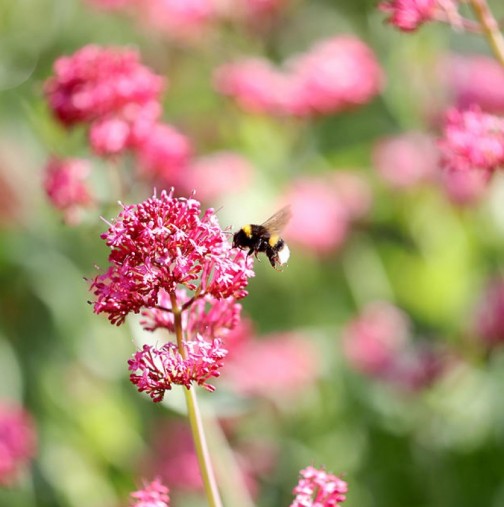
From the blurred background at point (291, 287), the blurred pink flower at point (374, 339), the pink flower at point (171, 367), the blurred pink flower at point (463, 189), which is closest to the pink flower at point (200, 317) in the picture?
the pink flower at point (171, 367)

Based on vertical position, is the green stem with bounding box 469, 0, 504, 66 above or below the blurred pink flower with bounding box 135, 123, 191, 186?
below

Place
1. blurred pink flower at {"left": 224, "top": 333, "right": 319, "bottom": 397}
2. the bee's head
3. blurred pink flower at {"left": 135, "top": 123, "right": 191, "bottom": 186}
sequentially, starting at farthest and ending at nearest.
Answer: blurred pink flower at {"left": 224, "top": 333, "right": 319, "bottom": 397}, blurred pink flower at {"left": 135, "top": 123, "right": 191, "bottom": 186}, the bee's head

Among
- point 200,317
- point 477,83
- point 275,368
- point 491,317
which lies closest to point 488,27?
point 200,317

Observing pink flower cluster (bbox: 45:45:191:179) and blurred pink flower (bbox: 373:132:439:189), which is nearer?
pink flower cluster (bbox: 45:45:191:179)

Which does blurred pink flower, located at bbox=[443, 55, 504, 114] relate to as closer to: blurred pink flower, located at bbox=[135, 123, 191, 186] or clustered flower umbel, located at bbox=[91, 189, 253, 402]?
blurred pink flower, located at bbox=[135, 123, 191, 186]

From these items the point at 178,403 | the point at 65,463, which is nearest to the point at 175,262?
the point at 178,403

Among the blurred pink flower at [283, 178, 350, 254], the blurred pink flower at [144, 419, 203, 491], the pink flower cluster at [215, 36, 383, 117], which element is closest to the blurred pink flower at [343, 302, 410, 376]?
the blurred pink flower at [283, 178, 350, 254]

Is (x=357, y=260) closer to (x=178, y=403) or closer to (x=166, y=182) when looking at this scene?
(x=166, y=182)
